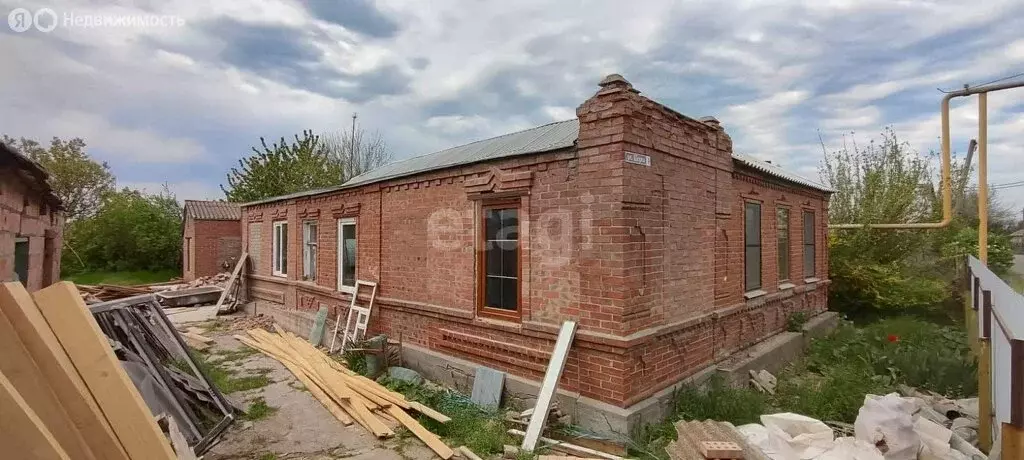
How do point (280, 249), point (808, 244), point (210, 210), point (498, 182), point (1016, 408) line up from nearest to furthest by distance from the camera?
point (1016, 408), point (498, 182), point (808, 244), point (280, 249), point (210, 210)

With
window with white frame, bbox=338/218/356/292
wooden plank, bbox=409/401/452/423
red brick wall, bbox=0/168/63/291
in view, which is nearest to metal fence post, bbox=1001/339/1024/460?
wooden plank, bbox=409/401/452/423

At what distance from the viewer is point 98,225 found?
80.8 ft

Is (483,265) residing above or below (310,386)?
above

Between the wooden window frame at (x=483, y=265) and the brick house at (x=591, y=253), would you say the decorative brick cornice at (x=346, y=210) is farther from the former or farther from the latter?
the wooden window frame at (x=483, y=265)

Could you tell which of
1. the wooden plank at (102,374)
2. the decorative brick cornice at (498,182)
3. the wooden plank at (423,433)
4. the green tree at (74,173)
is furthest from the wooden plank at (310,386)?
the green tree at (74,173)

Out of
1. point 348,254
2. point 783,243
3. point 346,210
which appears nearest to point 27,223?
point 346,210

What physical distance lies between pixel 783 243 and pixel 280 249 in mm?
12365

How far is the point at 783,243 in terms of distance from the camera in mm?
9922

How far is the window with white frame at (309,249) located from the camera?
11255 millimetres

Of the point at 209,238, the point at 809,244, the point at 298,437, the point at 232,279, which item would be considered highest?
the point at 209,238

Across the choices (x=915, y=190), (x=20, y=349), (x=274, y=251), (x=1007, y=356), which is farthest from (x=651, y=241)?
(x=915, y=190)

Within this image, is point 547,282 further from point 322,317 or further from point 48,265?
point 48,265

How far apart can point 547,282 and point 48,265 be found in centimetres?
808

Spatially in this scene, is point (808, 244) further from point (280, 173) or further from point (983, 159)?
point (280, 173)
